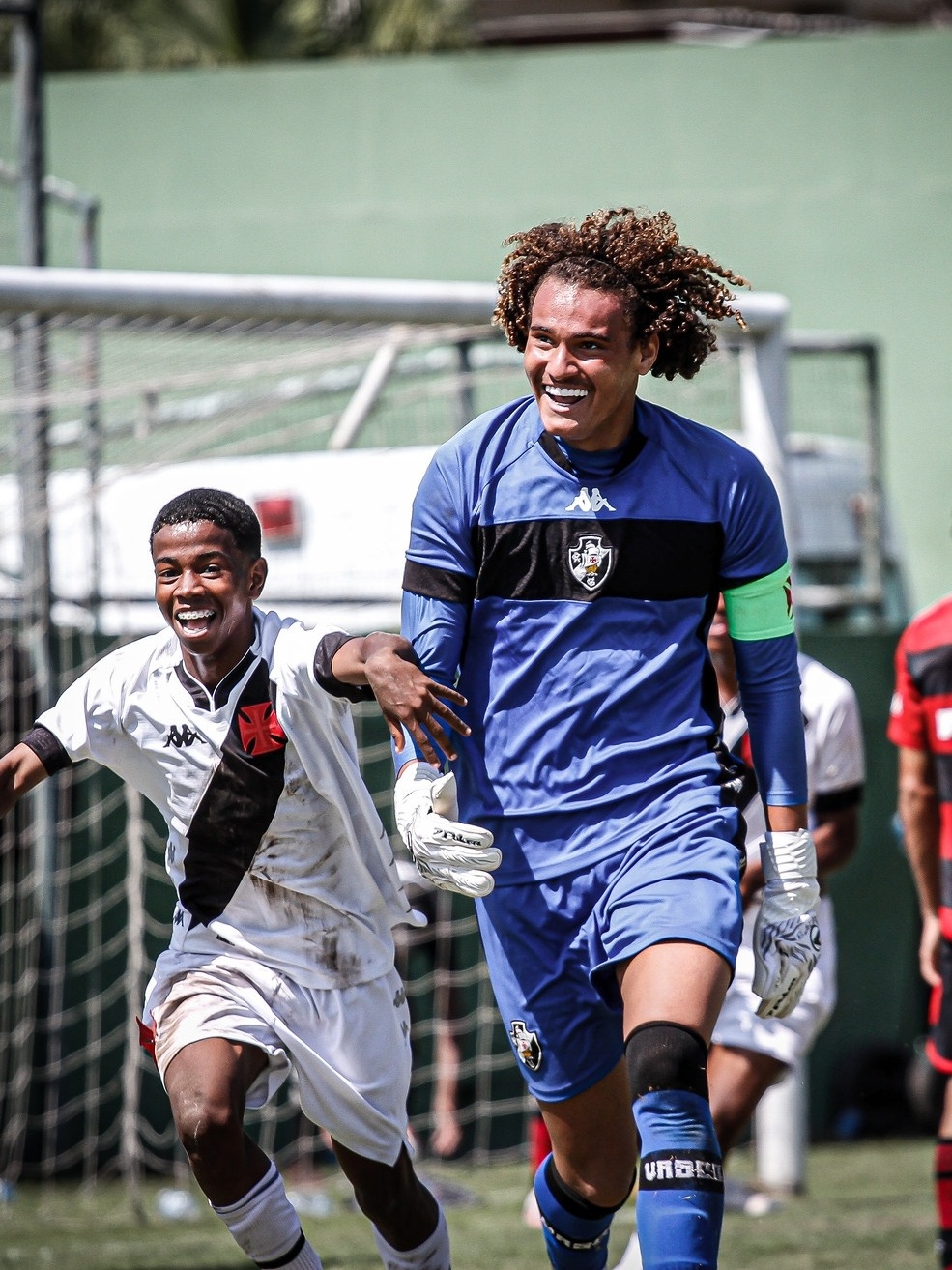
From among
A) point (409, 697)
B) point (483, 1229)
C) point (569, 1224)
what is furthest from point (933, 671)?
point (483, 1229)

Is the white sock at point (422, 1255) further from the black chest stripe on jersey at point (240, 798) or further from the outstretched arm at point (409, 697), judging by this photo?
the outstretched arm at point (409, 697)

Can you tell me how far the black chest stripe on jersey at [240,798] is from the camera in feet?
13.2

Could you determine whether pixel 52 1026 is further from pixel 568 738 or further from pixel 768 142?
pixel 768 142

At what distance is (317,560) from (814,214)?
714cm

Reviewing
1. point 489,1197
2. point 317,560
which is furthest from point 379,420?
point 489,1197

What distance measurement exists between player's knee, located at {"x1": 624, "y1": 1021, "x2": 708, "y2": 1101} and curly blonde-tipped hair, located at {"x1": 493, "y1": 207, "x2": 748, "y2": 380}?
58.9 inches

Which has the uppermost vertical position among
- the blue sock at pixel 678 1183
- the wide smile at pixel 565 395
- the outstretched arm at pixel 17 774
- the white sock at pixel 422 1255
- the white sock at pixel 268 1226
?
the wide smile at pixel 565 395

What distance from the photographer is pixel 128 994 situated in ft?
24.2

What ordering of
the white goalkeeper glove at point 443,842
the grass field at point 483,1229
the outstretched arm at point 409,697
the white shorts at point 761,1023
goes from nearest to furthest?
the outstretched arm at point 409,697 → the white goalkeeper glove at point 443,842 → the white shorts at point 761,1023 → the grass field at point 483,1229

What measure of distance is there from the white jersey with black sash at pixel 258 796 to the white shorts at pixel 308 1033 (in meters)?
0.05

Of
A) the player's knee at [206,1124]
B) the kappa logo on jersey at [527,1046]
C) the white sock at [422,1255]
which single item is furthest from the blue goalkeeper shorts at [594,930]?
the player's knee at [206,1124]

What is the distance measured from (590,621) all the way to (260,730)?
0.87 metres

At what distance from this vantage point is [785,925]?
3.73 m

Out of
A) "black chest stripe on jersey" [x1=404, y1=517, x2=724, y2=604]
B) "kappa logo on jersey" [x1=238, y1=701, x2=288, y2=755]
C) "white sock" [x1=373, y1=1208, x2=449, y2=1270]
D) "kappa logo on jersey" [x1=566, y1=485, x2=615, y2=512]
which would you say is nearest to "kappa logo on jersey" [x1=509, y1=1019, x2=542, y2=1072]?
"white sock" [x1=373, y1=1208, x2=449, y2=1270]
